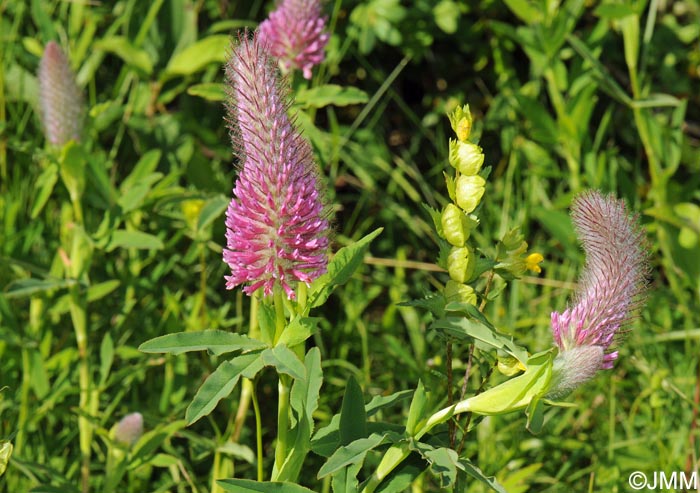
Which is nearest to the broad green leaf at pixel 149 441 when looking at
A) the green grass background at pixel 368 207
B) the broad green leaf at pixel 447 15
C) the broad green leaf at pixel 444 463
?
the green grass background at pixel 368 207

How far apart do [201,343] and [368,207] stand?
1921mm

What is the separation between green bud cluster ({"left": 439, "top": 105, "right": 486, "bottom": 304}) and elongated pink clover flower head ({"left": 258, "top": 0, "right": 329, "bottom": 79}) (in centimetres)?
83

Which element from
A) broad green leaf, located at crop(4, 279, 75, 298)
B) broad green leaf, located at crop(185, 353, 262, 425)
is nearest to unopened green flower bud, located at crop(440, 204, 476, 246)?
broad green leaf, located at crop(185, 353, 262, 425)

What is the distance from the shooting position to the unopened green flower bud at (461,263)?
157 cm

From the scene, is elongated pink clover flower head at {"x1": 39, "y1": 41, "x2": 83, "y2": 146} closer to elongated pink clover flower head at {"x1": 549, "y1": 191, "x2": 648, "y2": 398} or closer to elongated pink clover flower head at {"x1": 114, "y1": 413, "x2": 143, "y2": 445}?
elongated pink clover flower head at {"x1": 114, "y1": 413, "x2": 143, "y2": 445}

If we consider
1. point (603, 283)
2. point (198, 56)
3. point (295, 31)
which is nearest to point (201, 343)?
point (603, 283)

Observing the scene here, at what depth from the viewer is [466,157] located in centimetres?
153

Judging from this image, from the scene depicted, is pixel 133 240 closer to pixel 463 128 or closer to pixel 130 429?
pixel 130 429

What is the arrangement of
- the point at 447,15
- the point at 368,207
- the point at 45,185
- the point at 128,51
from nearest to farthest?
the point at 45,185
the point at 128,51
the point at 447,15
the point at 368,207

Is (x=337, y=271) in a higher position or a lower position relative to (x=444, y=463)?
higher

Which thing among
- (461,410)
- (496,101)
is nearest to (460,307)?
(461,410)

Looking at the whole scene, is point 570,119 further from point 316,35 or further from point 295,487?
point 295,487

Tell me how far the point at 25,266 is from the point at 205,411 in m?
1.12

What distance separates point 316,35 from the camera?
2.30 meters
